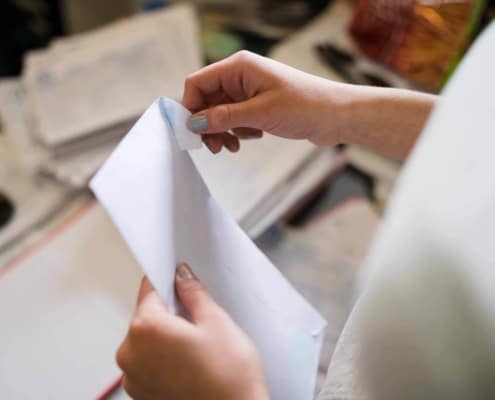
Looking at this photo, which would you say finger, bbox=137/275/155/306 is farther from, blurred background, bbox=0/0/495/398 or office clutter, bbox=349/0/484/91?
office clutter, bbox=349/0/484/91

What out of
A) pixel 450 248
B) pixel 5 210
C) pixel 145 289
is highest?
pixel 450 248

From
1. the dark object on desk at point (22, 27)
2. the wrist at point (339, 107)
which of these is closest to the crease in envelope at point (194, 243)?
the wrist at point (339, 107)

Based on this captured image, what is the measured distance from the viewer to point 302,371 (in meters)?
0.45

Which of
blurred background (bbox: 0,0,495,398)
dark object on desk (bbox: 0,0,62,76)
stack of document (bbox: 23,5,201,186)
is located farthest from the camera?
dark object on desk (bbox: 0,0,62,76)

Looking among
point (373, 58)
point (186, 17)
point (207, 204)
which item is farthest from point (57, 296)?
point (373, 58)

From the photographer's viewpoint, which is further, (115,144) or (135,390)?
(115,144)

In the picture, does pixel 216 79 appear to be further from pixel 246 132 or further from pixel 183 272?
pixel 183 272

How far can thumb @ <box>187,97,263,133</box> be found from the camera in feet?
1.40

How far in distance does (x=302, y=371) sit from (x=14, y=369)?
1.00 feet

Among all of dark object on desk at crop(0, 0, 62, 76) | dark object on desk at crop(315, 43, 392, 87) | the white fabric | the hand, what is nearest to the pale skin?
the hand

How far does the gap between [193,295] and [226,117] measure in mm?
172

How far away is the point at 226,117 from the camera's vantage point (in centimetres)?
44

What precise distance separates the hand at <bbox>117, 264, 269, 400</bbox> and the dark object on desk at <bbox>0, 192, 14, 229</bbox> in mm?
389

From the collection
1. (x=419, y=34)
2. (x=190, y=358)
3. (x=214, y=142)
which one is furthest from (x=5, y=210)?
(x=419, y=34)
